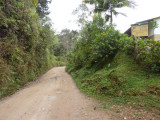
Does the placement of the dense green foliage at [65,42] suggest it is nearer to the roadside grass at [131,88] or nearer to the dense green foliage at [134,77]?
the dense green foliage at [134,77]

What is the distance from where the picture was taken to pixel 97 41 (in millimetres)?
7531

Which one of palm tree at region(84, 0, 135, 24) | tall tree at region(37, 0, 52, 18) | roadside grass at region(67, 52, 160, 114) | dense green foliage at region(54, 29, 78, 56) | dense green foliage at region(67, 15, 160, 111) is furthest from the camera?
dense green foliage at region(54, 29, 78, 56)

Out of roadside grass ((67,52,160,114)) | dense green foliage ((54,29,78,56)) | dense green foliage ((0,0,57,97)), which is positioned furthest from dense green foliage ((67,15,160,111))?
dense green foliage ((54,29,78,56))

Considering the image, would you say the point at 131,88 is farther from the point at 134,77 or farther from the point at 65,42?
the point at 65,42

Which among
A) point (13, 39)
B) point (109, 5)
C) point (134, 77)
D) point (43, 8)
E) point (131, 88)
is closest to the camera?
point (131, 88)

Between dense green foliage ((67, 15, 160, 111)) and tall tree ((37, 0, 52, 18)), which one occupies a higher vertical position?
tall tree ((37, 0, 52, 18))

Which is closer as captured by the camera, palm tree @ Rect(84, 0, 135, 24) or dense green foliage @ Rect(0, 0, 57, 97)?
dense green foliage @ Rect(0, 0, 57, 97)

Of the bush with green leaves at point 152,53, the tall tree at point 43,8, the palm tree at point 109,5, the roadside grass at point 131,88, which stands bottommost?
the roadside grass at point 131,88

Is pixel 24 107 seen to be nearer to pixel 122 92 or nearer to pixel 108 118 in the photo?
pixel 108 118

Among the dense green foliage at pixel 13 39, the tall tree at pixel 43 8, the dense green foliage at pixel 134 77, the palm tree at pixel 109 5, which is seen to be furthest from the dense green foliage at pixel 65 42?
the dense green foliage at pixel 134 77

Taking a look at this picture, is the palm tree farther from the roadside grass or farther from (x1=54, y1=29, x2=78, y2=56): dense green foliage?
(x1=54, y1=29, x2=78, y2=56): dense green foliage

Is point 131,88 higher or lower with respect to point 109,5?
lower

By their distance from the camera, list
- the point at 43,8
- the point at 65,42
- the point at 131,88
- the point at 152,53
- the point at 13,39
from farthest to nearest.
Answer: the point at 65,42 < the point at 43,8 < the point at 13,39 < the point at 152,53 < the point at 131,88

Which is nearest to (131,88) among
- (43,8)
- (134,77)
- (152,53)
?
(134,77)
